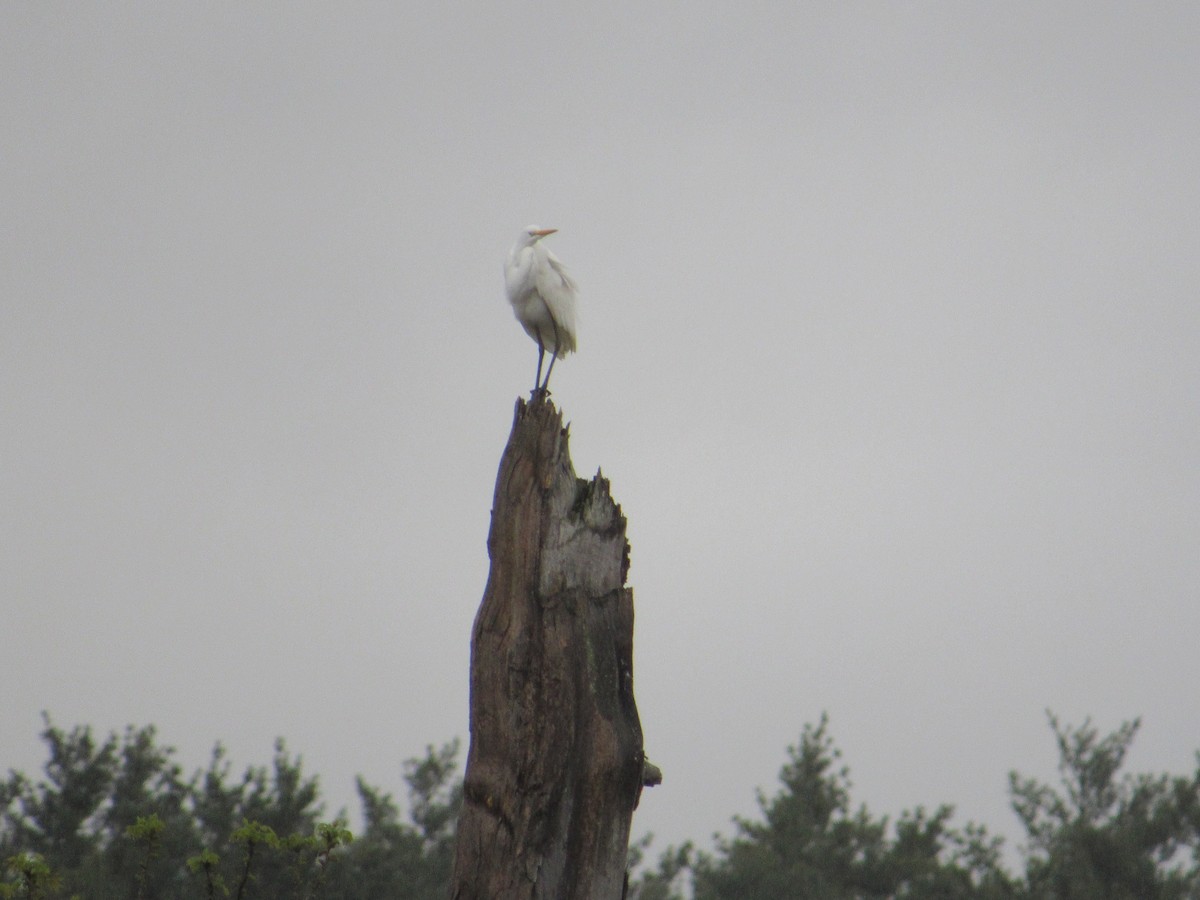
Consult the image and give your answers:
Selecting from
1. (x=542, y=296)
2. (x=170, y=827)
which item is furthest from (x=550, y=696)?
(x=170, y=827)

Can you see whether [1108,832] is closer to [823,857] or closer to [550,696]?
[823,857]

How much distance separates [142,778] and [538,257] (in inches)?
636

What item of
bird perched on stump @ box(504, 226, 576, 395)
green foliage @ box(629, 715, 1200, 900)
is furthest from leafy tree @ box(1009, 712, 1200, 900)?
bird perched on stump @ box(504, 226, 576, 395)

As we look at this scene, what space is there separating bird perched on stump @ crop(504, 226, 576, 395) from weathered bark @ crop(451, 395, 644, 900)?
512cm

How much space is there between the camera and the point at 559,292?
40.8 feet

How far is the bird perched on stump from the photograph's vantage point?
12406 millimetres

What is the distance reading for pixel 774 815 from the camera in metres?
30.1

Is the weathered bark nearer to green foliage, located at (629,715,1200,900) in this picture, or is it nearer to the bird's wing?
the bird's wing

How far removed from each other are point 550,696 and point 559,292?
6430 mm

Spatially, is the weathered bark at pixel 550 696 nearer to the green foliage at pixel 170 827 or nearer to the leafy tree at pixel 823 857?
the green foliage at pixel 170 827

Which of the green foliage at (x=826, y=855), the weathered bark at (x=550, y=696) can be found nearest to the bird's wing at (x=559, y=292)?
the weathered bark at (x=550, y=696)

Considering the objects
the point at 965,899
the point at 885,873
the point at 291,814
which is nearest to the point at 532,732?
the point at 291,814

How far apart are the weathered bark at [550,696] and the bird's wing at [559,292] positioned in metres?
5.21

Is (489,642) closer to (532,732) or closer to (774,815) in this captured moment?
(532,732)
